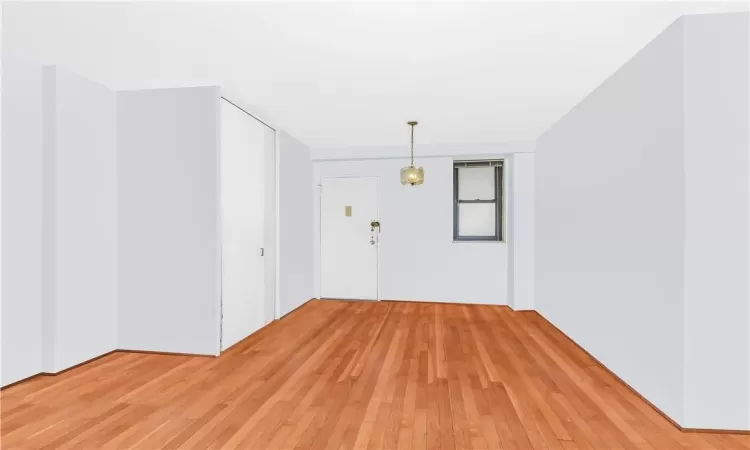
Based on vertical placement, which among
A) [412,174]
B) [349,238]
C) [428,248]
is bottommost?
[428,248]

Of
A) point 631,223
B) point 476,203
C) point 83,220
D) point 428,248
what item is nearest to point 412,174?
point 428,248

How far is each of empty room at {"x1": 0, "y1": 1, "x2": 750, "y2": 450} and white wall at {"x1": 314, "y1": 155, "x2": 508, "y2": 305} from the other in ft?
3.61

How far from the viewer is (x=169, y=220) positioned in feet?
12.4

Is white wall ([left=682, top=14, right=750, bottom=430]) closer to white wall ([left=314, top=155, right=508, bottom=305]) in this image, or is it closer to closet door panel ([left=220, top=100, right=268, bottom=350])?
white wall ([left=314, top=155, right=508, bottom=305])

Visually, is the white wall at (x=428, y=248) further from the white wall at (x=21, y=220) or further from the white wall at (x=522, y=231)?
the white wall at (x=21, y=220)

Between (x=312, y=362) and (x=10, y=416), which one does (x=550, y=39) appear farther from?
(x=10, y=416)

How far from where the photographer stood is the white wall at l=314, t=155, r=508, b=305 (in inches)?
245

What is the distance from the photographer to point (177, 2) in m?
2.18

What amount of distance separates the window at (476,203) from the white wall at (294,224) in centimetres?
265

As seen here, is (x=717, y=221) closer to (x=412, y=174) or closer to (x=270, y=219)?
(x=412, y=174)

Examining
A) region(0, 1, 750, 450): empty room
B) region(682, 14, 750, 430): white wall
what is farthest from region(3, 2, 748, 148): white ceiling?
region(682, 14, 750, 430): white wall

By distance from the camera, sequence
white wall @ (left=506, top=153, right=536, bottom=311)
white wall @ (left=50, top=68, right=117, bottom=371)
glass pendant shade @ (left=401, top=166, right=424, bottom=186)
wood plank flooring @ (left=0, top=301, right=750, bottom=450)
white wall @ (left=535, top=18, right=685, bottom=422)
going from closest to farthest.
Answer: wood plank flooring @ (left=0, top=301, right=750, bottom=450), white wall @ (left=535, top=18, right=685, bottom=422), white wall @ (left=50, top=68, right=117, bottom=371), glass pendant shade @ (left=401, top=166, right=424, bottom=186), white wall @ (left=506, top=153, right=536, bottom=311)

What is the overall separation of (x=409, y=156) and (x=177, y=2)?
4.37 m

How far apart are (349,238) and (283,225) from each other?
153cm
